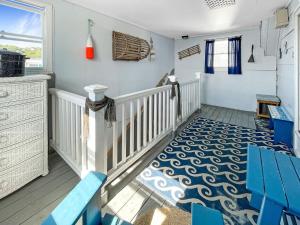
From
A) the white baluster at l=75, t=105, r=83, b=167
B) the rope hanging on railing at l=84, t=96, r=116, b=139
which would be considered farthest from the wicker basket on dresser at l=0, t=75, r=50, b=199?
the rope hanging on railing at l=84, t=96, r=116, b=139

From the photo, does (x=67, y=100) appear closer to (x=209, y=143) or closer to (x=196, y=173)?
(x=196, y=173)

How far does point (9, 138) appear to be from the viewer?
5.57ft

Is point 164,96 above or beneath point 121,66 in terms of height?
beneath

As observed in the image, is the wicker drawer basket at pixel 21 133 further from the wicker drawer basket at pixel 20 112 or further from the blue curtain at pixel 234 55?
the blue curtain at pixel 234 55

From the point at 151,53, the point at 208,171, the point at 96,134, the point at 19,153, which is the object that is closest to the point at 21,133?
the point at 19,153

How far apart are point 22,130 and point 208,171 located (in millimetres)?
2108

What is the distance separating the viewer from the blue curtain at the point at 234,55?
5.11 meters

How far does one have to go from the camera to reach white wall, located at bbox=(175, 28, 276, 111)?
4.86m

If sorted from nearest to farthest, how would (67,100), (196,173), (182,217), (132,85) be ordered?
(182,217) < (67,100) < (196,173) < (132,85)

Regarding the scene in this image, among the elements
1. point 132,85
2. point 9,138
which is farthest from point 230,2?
point 9,138

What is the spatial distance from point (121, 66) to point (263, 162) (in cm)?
343

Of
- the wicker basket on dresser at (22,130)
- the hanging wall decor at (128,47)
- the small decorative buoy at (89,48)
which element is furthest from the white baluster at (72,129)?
the hanging wall decor at (128,47)

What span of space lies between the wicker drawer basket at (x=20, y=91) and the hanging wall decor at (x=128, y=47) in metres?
2.13

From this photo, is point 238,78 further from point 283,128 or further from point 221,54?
point 283,128
